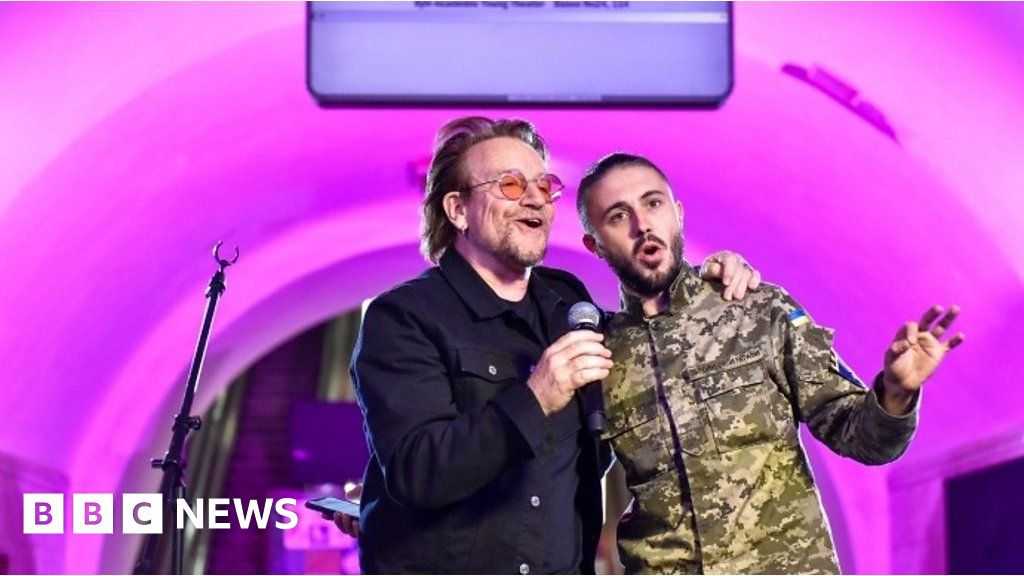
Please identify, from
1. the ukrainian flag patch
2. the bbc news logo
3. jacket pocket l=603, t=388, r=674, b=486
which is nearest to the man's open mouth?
jacket pocket l=603, t=388, r=674, b=486

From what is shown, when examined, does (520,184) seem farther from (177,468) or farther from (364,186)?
(364,186)

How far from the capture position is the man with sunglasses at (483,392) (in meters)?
2.27

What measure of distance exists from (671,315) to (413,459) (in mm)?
762

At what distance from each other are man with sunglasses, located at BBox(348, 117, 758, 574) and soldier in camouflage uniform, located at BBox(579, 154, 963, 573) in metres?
0.11

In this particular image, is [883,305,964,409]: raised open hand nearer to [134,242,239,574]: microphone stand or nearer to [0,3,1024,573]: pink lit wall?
[0,3,1024,573]: pink lit wall

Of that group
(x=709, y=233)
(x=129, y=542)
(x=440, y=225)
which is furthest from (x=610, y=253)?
(x=129, y=542)

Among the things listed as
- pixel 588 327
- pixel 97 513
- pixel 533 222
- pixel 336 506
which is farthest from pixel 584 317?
pixel 97 513

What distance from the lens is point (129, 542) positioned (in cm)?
595

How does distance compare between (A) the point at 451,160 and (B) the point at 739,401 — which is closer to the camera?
(B) the point at 739,401

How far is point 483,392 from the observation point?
251 centimetres

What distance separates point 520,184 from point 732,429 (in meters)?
0.66

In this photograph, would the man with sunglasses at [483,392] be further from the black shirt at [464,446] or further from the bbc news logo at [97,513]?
the bbc news logo at [97,513]

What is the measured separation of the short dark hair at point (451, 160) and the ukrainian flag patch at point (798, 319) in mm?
628

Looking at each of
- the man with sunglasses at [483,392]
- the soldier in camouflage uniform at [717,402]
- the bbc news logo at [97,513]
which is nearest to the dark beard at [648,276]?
the soldier in camouflage uniform at [717,402]
